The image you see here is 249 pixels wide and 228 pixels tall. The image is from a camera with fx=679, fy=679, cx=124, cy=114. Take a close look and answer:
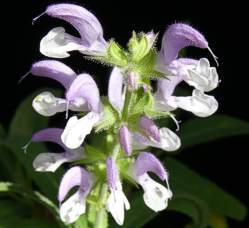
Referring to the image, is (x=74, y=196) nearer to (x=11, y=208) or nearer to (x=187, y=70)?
(x=187, y=70)

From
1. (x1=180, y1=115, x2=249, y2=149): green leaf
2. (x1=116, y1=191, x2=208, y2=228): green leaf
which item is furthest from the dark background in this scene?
(x1=116, y1=191, x2=208, y2=228): green leaf

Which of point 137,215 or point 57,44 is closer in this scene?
point 57,44

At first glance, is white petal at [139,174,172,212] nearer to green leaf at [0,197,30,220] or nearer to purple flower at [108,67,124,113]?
purple flower at [108,67,124,113]

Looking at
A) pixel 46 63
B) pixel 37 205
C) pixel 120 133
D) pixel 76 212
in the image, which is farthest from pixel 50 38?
pixel 37 205

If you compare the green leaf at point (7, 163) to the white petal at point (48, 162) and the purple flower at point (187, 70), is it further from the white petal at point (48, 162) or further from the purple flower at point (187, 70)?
the purple flower at point (187, 70)

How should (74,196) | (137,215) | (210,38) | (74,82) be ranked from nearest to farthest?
1. (74,82)
2. (74,196)
3. (137,215)
4. (210,38)

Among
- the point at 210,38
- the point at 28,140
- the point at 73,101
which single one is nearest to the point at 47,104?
the point at 73,101

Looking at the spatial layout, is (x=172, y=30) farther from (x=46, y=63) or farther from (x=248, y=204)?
(x=248, y=204)
